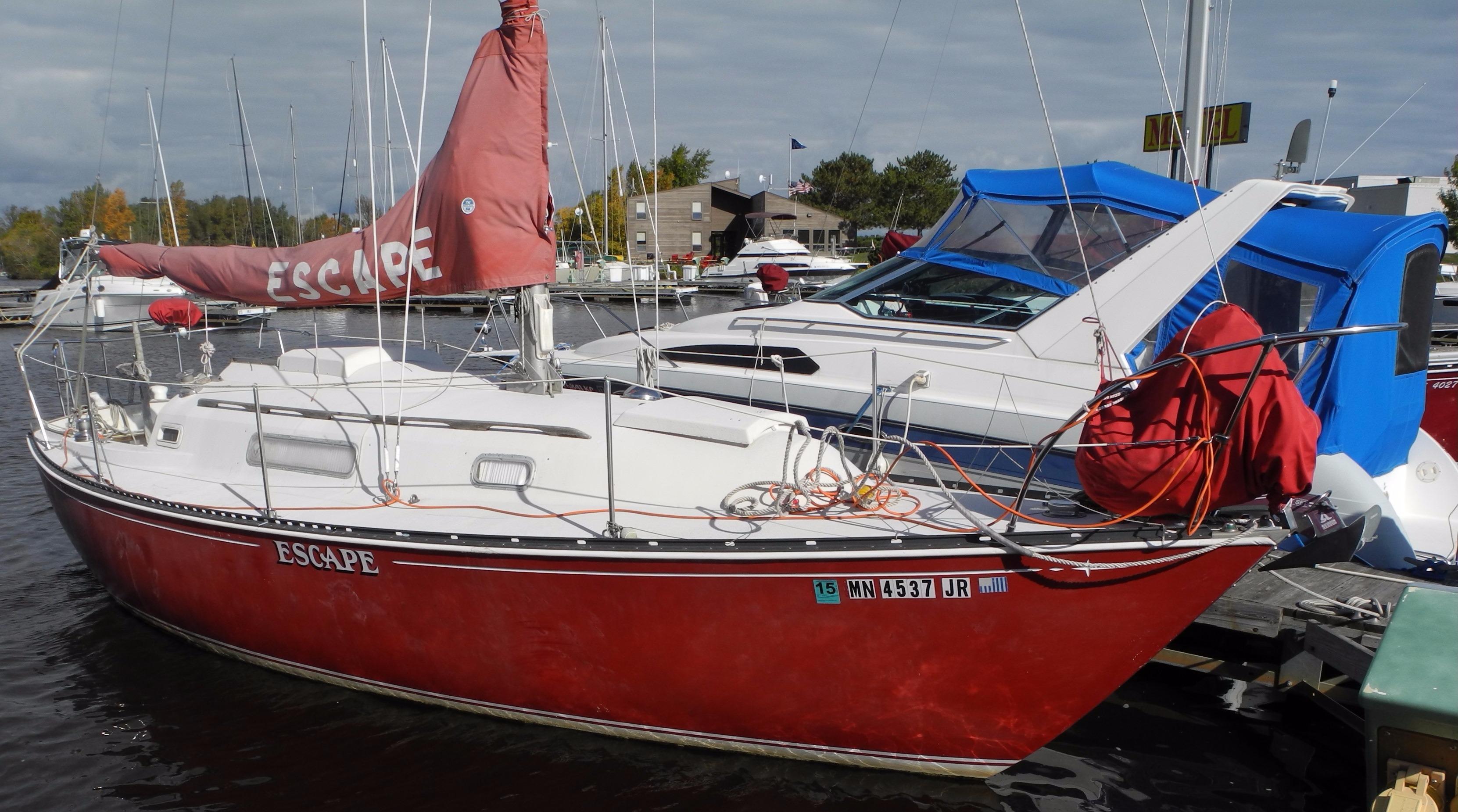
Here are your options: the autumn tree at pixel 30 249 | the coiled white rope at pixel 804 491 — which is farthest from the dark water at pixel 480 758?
the autumn tree at pixel 30 249

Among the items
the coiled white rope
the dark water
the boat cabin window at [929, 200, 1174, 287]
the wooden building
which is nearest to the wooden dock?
the dark water

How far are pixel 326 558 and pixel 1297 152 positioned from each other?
28.7 feet

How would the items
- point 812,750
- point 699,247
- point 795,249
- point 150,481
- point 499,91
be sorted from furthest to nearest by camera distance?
point 699,247, point 795,249, point 150,481, point 499,91, point 812,750

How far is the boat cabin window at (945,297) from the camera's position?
741 cm

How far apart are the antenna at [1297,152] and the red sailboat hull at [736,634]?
20.3ft

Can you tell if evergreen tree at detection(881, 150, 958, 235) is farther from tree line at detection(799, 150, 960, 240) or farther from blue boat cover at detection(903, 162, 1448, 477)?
blue boat cover at detection(903, 162, 1448, 477)

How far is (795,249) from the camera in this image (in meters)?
38.1

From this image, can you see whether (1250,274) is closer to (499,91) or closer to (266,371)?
(499,91)

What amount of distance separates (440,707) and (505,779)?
81cm

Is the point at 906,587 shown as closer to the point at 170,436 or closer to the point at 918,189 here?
the point at 170,436

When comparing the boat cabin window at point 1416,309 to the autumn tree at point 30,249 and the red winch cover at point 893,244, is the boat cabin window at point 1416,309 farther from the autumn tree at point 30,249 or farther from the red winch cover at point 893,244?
the autumn tree at point 30,249

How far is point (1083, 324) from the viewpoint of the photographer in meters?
6.93

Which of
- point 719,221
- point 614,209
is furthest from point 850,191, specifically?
point 614,209

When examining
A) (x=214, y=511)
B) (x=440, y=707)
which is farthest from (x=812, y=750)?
(x=214, y=511)
